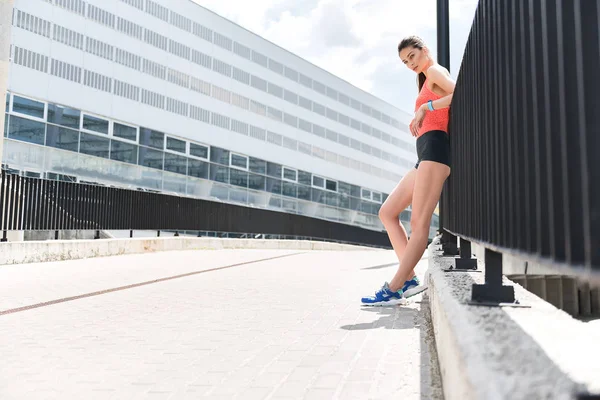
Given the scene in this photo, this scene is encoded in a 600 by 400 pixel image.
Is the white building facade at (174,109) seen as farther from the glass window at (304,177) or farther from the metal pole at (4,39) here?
the metal pole at (4,39)

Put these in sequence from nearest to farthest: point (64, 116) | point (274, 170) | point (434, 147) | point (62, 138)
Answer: point (434, 147)
point (62, 138)
point (64, 116)
point (274, 170)

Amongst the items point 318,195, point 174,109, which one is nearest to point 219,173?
point 174,109

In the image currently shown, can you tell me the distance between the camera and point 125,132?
2291 cm

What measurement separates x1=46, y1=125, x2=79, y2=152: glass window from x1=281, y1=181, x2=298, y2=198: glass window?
15.0 metres

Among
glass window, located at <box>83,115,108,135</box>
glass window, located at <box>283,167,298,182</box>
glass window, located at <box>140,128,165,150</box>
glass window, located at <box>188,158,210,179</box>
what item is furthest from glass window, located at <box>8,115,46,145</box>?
glass window, located at <box>283,167,298,182</box>

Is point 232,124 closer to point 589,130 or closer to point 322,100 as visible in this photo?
point 322,100

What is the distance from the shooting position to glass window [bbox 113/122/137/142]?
2248 cm

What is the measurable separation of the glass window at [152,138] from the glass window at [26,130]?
5.05 meters

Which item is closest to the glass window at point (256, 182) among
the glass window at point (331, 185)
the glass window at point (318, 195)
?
the glass window at point (318, 195)

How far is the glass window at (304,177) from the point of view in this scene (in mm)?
35906

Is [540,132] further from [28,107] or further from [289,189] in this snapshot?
[289,189]

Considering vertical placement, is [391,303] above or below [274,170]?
below

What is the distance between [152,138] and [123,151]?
2092 millimetres

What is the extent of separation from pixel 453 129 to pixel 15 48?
59.1ft
